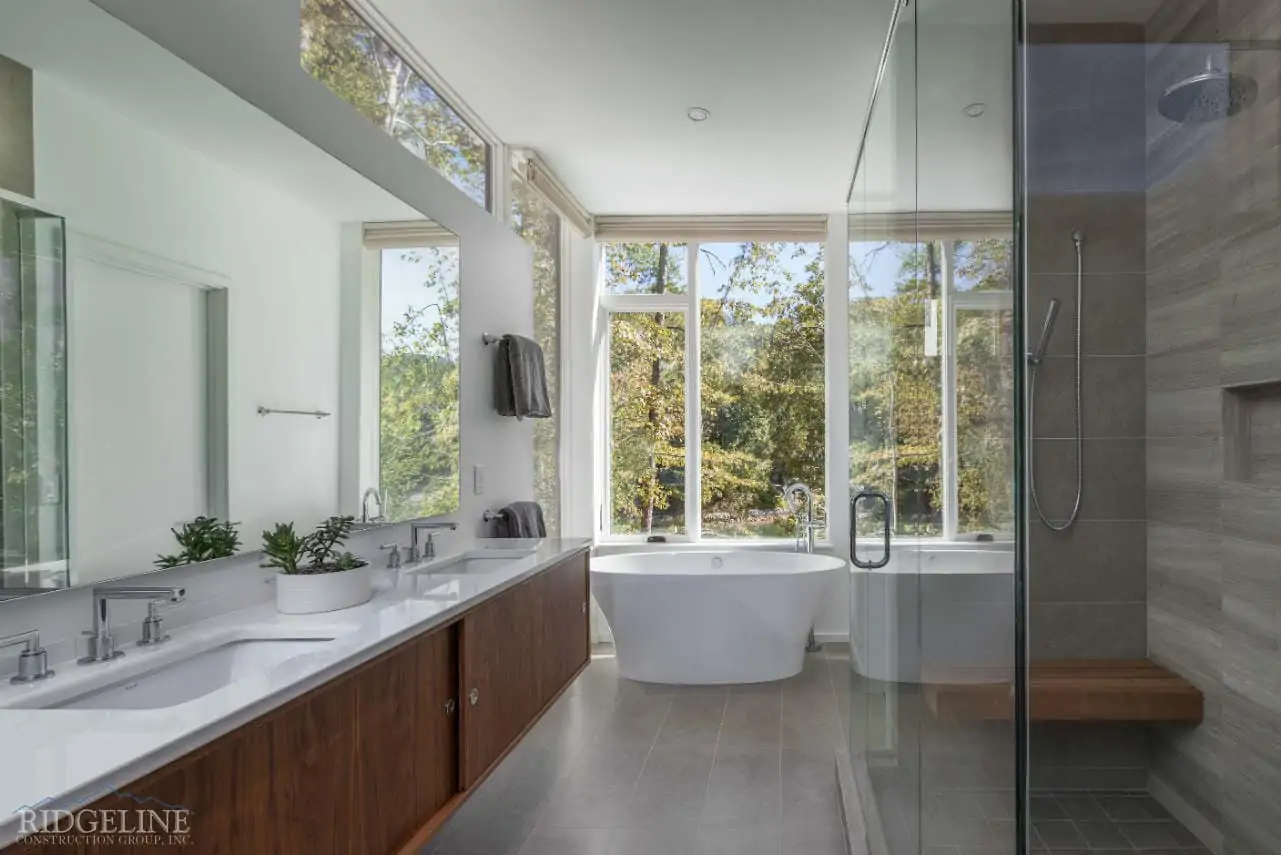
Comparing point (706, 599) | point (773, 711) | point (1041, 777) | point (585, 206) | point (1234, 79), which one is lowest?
point (773, 711)

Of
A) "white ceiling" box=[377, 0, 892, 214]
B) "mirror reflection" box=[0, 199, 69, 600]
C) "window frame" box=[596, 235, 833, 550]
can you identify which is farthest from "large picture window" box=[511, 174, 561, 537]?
"mirror reflection" box=[0, 199, 69, 600]

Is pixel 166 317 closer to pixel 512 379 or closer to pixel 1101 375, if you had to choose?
pixel 512 379

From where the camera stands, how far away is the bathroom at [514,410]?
122 centimetres

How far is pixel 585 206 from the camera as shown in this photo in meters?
4.59

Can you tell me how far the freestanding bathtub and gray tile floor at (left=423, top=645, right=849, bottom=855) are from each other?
10 centimetres

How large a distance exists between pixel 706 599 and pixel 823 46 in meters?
2.50

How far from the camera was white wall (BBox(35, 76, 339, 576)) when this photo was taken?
1.35 meters

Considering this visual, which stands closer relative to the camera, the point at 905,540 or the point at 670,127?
the point at 905,540

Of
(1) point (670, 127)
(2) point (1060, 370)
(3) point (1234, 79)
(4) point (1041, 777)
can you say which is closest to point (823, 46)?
(1) point (670, 127)

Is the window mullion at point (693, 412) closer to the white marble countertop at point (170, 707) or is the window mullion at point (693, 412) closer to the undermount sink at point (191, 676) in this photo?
the white marble countertop at point (170, 707)

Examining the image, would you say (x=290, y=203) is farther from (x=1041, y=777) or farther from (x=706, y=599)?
(x=706, y=599)

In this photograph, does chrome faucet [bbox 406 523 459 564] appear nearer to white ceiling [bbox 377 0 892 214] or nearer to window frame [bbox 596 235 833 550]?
white ceiling [bbox 377 0 892 214]

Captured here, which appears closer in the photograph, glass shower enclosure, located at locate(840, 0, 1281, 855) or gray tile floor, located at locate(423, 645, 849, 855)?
glass shower enclosure, located at locate(840, 0, 1281, 855)

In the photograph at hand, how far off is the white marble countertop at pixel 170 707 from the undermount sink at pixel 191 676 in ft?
0.05
